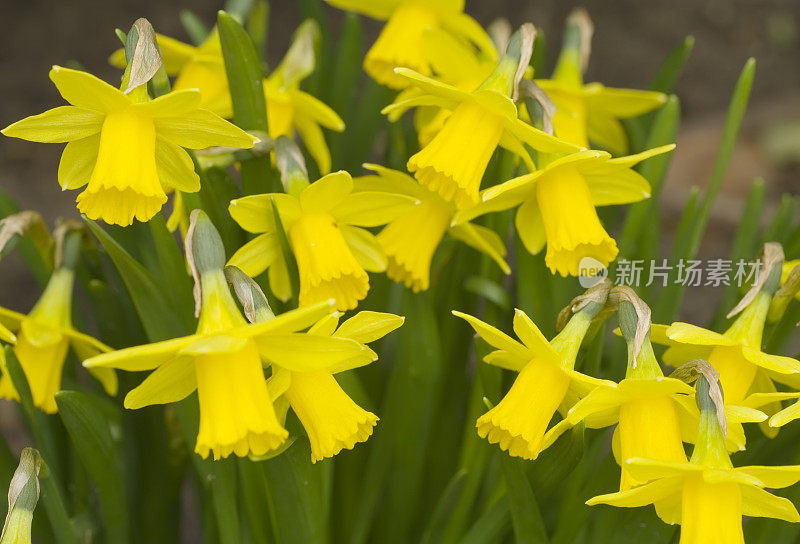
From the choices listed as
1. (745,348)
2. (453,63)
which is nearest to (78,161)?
(453,63)

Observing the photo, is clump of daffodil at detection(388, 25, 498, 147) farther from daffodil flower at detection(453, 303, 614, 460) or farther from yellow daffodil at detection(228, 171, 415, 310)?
daffodil flower at detection(453, 303, 614, 460)

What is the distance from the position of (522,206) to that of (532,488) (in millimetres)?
346

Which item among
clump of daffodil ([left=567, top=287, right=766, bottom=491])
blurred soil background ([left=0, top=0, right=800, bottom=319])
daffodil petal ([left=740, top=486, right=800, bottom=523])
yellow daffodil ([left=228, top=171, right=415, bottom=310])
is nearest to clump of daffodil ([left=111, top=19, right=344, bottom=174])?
yellow daffodil ([left=228, top=171, right=415, bottom=310])

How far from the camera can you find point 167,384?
34.0 inches

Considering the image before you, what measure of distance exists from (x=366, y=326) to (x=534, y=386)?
187mm

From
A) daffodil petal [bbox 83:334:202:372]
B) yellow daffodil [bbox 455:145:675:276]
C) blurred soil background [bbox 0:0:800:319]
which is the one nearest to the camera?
daffodil petal [bbox 83:334:202:372]

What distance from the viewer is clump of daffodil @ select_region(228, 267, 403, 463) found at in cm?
86

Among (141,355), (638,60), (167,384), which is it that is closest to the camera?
(141,355)

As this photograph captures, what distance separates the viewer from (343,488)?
1.42 meters

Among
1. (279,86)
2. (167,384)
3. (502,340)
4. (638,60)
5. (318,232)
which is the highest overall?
(638,60)

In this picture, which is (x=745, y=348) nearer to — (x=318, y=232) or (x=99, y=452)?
(x=318, y=232)

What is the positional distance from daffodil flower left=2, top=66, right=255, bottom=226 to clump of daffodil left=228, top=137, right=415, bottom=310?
0.11 m

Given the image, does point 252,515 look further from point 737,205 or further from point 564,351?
point 737,205

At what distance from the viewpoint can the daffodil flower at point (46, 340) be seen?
1.12m
